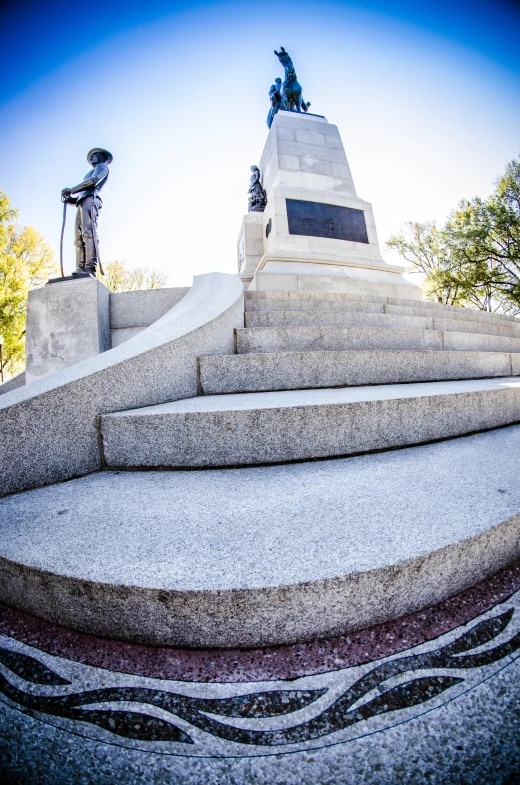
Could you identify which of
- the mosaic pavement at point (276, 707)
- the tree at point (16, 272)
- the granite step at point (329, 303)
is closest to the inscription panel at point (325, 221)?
the granite step at point (329, 303)

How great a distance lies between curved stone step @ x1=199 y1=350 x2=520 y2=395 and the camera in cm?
309

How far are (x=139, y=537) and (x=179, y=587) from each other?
39cm

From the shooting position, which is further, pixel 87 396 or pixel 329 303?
pixel 329 303

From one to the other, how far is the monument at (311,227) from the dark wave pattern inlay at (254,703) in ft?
25.0

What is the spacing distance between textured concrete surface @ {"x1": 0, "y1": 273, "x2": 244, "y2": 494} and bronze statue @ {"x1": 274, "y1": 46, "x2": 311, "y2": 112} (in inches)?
555

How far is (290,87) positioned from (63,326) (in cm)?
1378

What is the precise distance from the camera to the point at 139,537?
1364mm

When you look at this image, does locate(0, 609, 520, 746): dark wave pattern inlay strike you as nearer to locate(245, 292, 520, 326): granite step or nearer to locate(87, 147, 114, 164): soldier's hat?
locate(245, 292, 520, 326): granite step

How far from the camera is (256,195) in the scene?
36.2ft

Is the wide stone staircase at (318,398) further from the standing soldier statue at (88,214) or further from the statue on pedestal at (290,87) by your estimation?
the statue on pedestal at (290,87)

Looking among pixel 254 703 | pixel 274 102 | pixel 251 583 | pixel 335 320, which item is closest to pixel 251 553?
pixel 251 583

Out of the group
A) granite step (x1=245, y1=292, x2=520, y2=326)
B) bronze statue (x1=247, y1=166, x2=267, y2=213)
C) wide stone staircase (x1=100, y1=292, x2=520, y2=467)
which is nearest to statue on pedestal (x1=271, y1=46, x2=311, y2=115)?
bronze statue (x1=247, y1=166, x2=267, y2=213)

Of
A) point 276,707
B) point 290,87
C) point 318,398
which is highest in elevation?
point 290,87

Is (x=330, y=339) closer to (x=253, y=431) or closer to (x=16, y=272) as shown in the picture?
(x=253, y=431)
